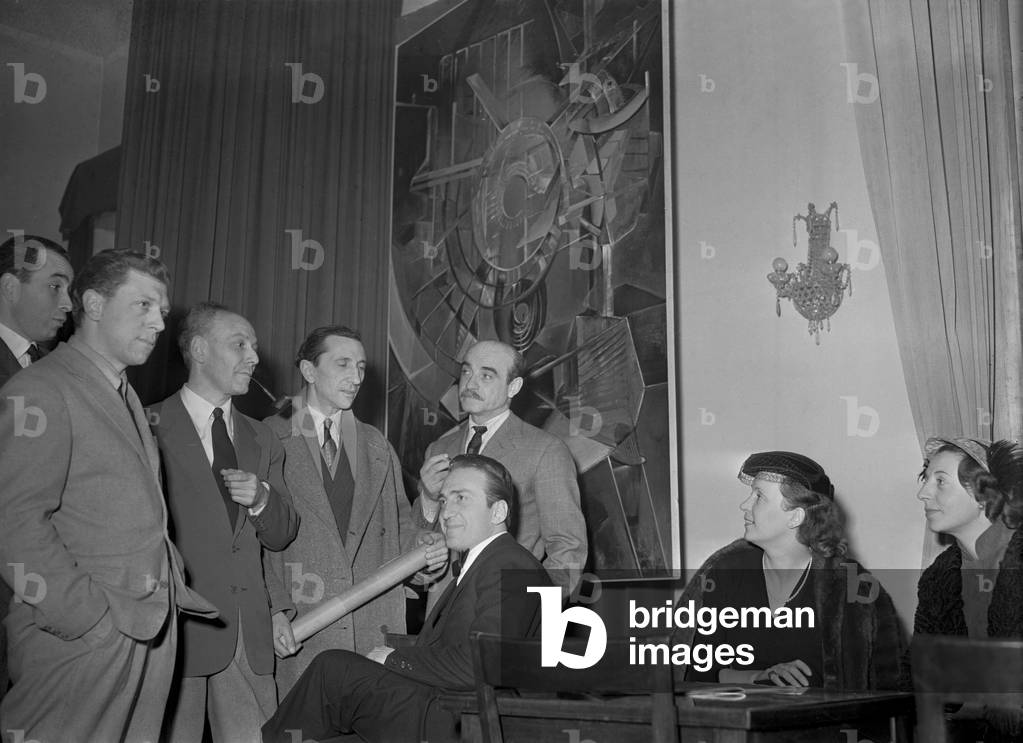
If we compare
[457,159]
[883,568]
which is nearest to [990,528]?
[883,568]

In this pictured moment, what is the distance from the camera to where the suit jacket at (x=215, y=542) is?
413cm

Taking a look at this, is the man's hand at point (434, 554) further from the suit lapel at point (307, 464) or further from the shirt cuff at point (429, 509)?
the suit lapel at point (307, 464)

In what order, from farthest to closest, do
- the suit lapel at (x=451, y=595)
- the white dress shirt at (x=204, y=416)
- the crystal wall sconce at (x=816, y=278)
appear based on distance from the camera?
the crystal wall sconce at (x=816, y=278) → the white dress shirt at (x=204, y=416) → the suit lapel at (x=451, y=595)

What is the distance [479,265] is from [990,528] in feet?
11.3

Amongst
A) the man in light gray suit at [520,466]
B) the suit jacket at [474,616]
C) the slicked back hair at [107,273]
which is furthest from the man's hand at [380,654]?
the slicked back hair at [107,273]

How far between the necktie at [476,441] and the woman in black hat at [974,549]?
1888mm

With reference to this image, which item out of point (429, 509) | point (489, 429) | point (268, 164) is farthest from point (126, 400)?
point (268, 164)

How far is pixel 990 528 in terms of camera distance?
445cm

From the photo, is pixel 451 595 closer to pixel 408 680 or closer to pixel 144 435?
pixel 408 680

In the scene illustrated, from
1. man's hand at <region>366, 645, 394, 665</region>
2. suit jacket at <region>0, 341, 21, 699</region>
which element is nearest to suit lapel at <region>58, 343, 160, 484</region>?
suit jacket at <region>0, 341, 21, 699</region>

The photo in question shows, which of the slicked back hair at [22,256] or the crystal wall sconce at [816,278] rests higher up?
the crystal wall sconce at [816,278]

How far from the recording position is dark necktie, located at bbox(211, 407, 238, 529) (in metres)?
4.32

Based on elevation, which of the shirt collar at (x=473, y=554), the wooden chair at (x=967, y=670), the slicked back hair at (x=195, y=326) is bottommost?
the wooden chair at (x=967, y=670)

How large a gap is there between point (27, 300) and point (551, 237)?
3.07 meters
